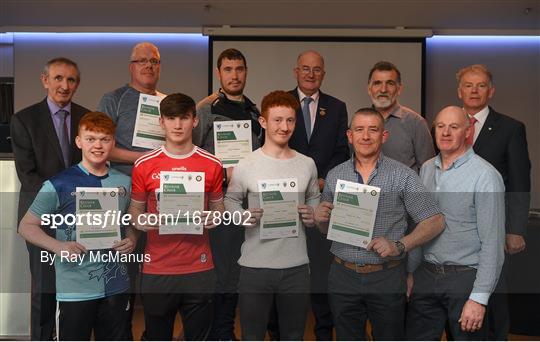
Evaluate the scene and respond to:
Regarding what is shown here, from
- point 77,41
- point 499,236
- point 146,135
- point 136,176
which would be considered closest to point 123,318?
point 136,176

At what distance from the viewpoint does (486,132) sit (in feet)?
12.6

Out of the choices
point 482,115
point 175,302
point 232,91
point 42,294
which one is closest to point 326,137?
point 232,91

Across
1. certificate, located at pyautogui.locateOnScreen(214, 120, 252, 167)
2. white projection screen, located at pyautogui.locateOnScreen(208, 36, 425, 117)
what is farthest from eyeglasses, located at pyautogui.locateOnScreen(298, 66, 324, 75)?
white projection screen, located at pyautogui.locateOnScreen(208, 36, 425, 117)

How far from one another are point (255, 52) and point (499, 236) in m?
4.93

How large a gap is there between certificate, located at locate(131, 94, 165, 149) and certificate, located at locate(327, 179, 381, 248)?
0.98 meters

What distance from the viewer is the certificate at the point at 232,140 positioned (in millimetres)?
3639

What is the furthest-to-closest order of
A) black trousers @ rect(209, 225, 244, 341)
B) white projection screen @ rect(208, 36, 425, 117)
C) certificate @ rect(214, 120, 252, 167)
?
white projection screen @ rect(208, 36, 425, 117) < certificate @ rect(214, 120, 252, 167) < black trousers @ rect(209, 225, 244, 341)

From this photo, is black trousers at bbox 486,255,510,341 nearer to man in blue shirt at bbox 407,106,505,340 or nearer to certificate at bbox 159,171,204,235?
man in blue shirt at bbox 407,106,505,340

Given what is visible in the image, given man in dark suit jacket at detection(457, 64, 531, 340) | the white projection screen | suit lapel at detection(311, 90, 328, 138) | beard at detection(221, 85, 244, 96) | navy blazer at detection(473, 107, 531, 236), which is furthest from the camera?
the white projection screen

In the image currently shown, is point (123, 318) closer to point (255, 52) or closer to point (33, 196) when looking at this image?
point (33, 196)

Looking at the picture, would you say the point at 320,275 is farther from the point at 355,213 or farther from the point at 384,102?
the point at 384,102

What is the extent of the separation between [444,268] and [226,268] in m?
0.96

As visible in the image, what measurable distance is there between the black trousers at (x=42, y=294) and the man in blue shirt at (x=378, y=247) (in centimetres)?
123

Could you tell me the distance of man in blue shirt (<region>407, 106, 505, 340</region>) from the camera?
323 centimetres
